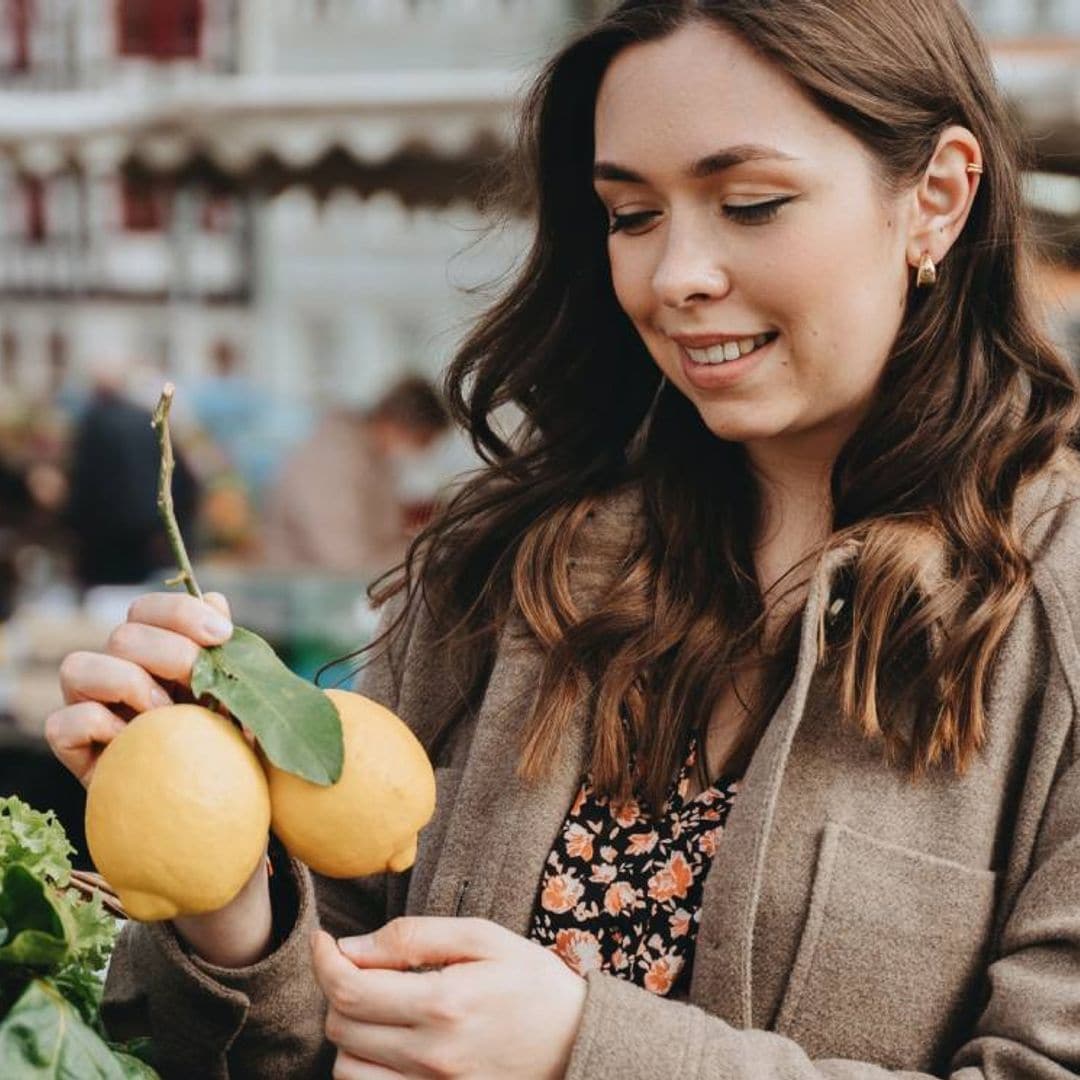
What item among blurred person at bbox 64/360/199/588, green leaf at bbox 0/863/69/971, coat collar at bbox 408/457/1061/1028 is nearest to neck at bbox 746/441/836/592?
coat collar at bbox 408/457/1061/1028

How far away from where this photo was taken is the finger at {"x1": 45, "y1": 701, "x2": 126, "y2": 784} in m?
1.18

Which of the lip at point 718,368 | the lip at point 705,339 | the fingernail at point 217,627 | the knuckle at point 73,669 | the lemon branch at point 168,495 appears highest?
the lip at point 705,339

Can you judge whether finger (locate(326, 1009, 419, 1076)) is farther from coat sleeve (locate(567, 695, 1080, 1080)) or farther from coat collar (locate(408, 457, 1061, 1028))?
coat collar (locate(408, 457, 1061, 1028))

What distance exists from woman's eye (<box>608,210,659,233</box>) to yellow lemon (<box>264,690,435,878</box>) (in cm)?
50

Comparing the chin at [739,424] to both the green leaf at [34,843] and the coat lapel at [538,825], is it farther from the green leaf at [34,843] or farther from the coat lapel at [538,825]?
the green leaf at [34,843]

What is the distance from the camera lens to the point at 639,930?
1411 mm

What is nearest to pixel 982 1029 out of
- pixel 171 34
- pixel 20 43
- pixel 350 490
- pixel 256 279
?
pixel 350 490

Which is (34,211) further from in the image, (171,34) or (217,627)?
(217,627)

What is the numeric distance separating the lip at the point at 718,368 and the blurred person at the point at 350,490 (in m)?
4.06

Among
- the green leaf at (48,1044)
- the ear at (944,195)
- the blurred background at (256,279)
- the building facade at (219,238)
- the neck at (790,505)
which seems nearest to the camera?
the green leaf at (48,1044)

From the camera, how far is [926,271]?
4.75 feet

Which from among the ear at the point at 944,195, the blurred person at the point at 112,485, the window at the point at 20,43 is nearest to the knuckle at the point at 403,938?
the ear at the point at 944,195

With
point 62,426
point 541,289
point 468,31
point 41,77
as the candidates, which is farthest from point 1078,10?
point 541,289

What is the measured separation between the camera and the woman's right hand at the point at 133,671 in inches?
44.8
